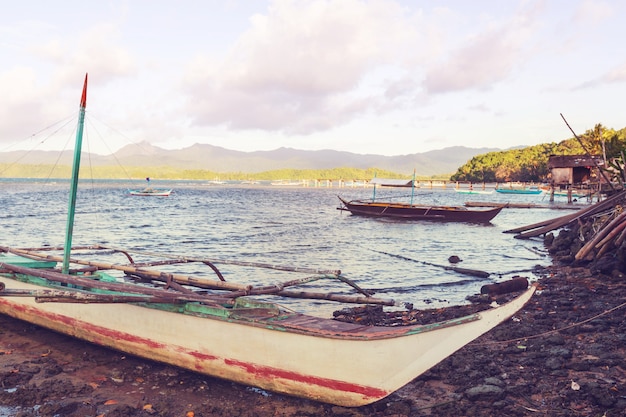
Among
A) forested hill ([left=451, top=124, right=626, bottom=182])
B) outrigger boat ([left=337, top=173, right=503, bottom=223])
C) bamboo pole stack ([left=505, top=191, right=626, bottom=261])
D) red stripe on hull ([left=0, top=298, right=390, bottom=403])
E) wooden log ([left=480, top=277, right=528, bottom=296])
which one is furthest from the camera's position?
forested hill ([left=451, top=124, right=626, bottom=182])

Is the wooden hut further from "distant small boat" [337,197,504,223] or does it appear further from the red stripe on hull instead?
the red stripe on hull

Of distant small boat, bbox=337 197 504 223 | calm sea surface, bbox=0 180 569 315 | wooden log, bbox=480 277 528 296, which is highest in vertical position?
distant small boat, bbox=337 197 504 223

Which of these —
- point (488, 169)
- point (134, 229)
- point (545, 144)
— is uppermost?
point (545, 144)

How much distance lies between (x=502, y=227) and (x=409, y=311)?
26.7 metres

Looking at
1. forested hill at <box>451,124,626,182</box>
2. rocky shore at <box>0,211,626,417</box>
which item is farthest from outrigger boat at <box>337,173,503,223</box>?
forested hill at <box>451,124,626,182</box>

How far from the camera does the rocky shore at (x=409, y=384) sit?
19.2ft

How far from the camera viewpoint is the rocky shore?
19.2 ft

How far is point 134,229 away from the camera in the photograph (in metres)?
33.0

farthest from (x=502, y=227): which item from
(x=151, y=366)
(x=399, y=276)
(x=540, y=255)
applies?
(x=151, y=366)

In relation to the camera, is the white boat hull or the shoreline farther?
the shoreline

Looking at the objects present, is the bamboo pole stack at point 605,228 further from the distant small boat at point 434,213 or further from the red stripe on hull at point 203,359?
the distant small boat at point 434,213

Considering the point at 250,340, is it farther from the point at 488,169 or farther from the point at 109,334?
the point at 488,169

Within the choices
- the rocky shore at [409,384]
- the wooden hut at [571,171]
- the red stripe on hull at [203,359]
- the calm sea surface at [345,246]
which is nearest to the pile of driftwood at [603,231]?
the calm sea surface at [345,246]

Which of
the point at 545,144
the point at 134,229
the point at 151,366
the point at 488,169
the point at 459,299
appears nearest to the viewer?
the point at 151,366
